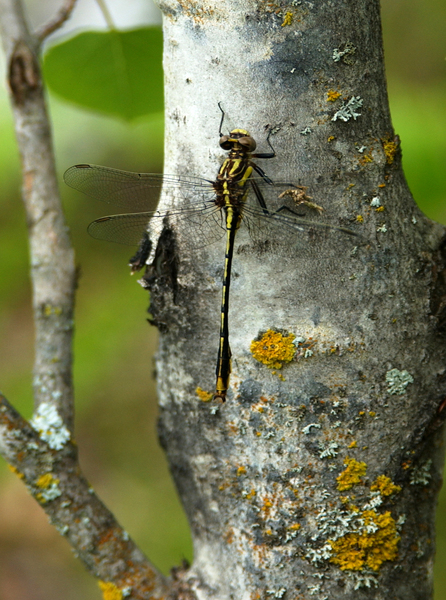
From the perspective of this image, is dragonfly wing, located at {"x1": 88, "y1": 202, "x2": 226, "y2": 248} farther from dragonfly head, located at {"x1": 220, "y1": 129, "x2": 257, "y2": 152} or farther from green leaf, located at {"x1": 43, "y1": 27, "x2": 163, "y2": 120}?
green leaf, located at {"x1": 43, "y1": 27, "x2": 163, "y2": 120}

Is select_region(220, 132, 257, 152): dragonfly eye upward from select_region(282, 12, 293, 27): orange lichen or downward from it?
downward

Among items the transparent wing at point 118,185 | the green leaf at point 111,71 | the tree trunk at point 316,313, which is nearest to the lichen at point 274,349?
the tree trunk at point 316,313

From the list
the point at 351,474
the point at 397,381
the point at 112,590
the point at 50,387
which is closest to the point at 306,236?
the point at 397,381

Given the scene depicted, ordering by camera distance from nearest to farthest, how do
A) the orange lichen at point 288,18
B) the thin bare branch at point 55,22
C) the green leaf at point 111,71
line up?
1. the orange lichen at point 288,18
2. the thin bare branch at point 55,22
3. the green leaf at point 111,71

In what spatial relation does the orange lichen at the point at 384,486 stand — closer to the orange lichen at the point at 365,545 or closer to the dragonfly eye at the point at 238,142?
the orange lichen at the point at 365,545

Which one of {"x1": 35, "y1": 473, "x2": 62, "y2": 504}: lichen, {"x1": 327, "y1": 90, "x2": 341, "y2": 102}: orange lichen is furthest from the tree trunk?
{"x1": 35, "y1": 473, "x2": 62, "y2": 504}: lichen

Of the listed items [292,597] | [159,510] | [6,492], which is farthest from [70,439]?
[6,492]

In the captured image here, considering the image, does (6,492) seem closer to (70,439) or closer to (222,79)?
(70,439)
